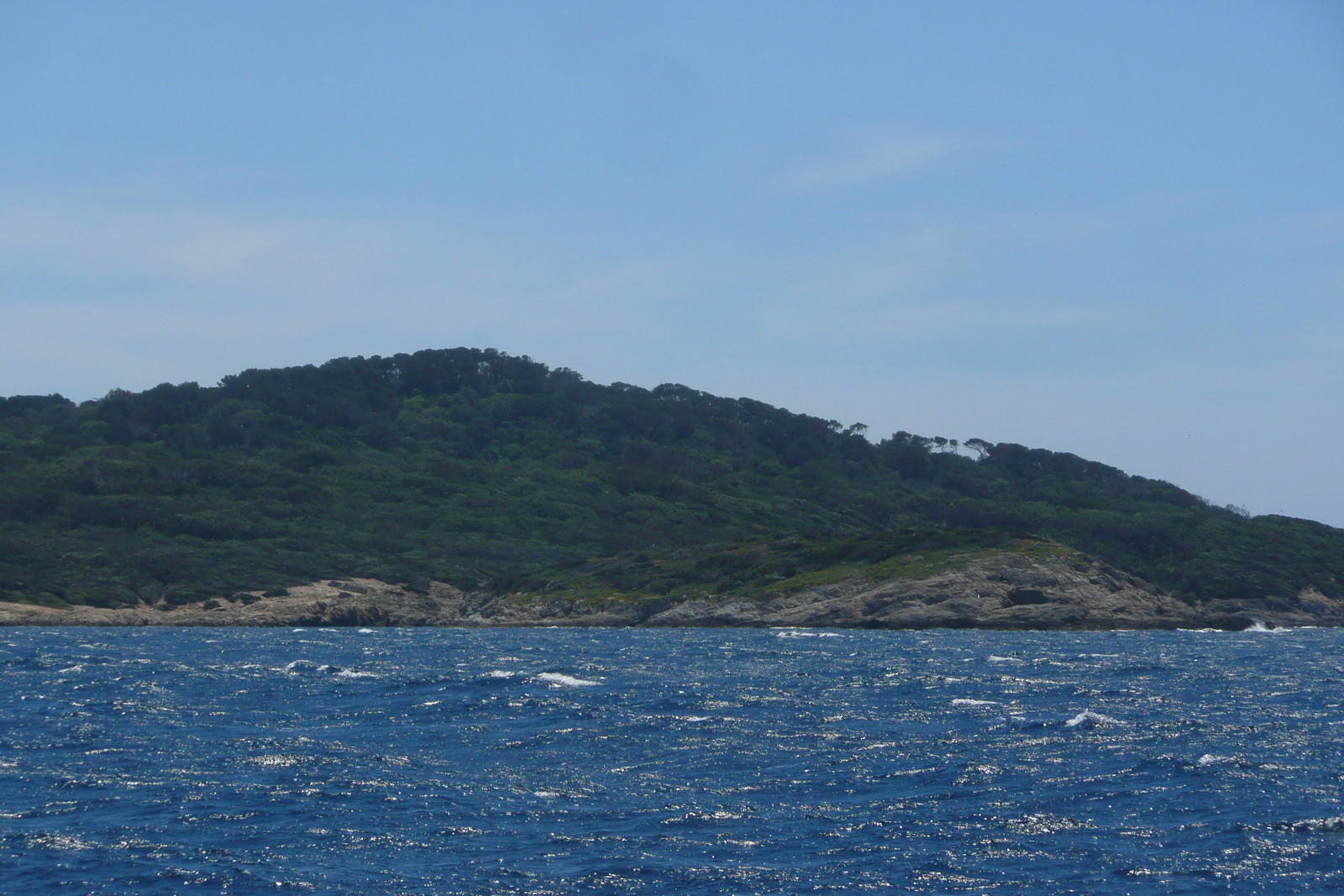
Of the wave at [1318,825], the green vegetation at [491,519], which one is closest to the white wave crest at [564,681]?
the wave at [1318,825]

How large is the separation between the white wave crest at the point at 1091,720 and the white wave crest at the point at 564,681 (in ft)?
57.6

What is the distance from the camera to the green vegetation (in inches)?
4707

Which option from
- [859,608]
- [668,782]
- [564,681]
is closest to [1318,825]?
[668,782]

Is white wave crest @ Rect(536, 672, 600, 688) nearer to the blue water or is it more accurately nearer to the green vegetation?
the blue water

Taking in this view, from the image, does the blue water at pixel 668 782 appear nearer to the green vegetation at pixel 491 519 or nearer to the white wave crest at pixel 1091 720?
the white wave crest at pixel 1091 720

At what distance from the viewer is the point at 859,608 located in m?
102

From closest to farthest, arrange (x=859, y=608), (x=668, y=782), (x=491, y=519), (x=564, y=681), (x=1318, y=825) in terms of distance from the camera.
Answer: (x=1318, y=825) → (x=668, y=782) → (x=564, y=681) → (x=859, y=608) → (x=491, y=519)

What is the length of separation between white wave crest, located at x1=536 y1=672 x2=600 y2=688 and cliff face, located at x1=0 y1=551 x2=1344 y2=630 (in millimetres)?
54735

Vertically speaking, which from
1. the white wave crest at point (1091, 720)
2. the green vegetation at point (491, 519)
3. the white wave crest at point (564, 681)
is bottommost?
the white wave crest at point (564, 681)

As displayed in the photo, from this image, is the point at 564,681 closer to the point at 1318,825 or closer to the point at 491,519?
the point at 1318,825

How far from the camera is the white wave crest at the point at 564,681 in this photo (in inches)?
1812

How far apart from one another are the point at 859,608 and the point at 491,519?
61.8 m

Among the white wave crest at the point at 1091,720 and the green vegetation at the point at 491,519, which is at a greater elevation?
the green vegetation at the point at 491,519

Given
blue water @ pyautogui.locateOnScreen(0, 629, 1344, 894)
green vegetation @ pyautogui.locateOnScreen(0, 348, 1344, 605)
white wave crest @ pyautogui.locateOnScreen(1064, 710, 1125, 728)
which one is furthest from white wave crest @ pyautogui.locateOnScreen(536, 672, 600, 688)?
green vegetation @ pyautogui.locateOnScreen(0, 348, 1344, 605)
